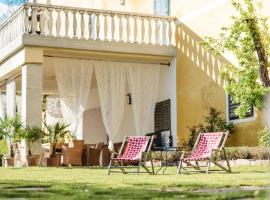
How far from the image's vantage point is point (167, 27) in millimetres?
18766

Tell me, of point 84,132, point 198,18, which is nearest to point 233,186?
point 198,18

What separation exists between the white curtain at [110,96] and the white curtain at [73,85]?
0.40 metres

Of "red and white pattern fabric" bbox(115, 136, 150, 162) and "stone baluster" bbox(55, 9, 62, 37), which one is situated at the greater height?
"stone baluster" bbox(55, 9, 62, 37)

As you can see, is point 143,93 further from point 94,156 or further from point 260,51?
point 260,51

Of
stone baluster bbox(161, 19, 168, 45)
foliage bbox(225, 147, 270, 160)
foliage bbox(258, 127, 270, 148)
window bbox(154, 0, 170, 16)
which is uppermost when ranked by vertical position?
window bbox(154, 0, 170, 16)

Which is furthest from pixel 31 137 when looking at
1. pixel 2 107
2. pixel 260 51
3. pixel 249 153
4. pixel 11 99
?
pixel 260 51

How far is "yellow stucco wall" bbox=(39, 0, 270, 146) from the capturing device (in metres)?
17.0

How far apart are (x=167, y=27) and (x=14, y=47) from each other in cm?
428

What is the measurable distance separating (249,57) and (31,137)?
18.6 feet

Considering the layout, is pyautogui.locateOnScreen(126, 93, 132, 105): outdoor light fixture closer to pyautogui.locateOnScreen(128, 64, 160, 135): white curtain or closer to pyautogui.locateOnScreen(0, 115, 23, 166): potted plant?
pyautogui.locateOnScreen(128, 64, 160, 135): white curtain

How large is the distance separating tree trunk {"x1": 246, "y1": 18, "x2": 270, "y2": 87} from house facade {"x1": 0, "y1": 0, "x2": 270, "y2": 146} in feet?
6.24

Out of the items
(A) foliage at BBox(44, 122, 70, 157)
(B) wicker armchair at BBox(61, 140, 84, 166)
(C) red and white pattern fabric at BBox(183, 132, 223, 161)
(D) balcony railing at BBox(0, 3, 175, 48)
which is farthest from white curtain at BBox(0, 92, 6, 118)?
(C) red and white pattern fabric at BBox(183, 132, 223, 161)

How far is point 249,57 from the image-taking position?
14.5 meters

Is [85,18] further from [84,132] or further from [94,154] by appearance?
[84,132]
